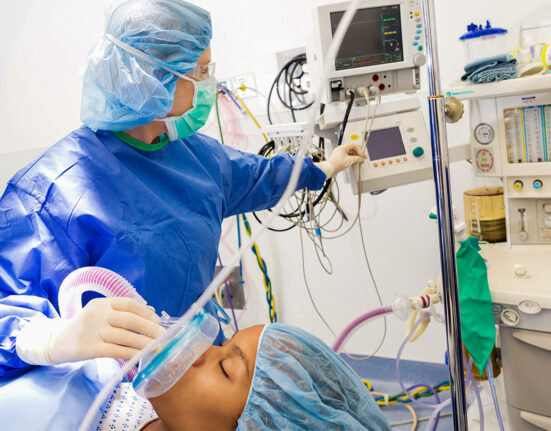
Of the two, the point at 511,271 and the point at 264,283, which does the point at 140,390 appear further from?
the point at 264,283

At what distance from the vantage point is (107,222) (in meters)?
1.18

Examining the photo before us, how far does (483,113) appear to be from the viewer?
1869 millimetres

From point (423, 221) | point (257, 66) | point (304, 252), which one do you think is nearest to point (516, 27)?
point (423, 221)

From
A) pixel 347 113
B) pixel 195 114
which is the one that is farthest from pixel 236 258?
pixel 347 113

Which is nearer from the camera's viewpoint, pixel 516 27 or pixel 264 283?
pixel 516 27

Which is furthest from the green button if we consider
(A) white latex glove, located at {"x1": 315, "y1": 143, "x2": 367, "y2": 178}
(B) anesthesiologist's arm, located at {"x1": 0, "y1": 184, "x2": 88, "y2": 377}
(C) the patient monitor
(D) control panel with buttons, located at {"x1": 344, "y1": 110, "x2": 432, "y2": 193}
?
(B) anesthesiologist's arm, located at {"x1": 0, "y1": 184, "x2": 88, "y2": 377}

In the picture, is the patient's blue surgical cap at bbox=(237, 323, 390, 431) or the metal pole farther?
the metal pole

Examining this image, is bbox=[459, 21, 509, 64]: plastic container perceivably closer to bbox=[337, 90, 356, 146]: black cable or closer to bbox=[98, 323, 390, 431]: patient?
bbox=[337, 90, 356, 146]: black cable

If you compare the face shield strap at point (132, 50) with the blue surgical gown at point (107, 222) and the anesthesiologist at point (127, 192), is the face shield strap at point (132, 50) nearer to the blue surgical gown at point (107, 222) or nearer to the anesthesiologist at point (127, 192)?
the anesthesiologist at point (127, 192)

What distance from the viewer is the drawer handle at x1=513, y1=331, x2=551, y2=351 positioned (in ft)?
4.97

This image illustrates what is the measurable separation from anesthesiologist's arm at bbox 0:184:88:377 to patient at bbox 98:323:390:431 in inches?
12.6

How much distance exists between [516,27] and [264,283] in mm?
1767

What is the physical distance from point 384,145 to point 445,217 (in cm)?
59

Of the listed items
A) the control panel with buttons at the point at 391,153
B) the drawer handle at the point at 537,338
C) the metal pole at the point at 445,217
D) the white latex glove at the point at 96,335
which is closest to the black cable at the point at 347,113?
the control panel with buttons at the point at 391,153
